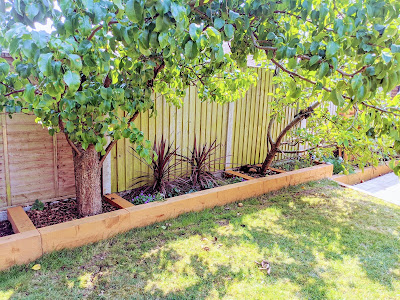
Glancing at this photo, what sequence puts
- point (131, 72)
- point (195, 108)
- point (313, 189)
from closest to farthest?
point (131, 72), point (195, 108), point (313, 189)

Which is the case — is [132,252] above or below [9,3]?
below

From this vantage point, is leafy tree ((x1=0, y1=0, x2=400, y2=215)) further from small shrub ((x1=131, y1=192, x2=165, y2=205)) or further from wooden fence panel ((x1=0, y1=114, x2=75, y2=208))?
small shrub ((x1=131, y1=192, x2=165, y2=205))

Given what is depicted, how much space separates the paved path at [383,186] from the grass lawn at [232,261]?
1920 mm

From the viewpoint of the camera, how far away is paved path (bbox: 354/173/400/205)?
5.60m

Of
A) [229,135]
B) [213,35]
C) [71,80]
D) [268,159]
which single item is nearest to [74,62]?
[71,80]

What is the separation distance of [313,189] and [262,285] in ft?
10.4

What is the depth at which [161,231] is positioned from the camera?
10.7 ft

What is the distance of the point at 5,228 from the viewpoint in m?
3.06

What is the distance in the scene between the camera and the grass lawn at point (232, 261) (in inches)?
89.7

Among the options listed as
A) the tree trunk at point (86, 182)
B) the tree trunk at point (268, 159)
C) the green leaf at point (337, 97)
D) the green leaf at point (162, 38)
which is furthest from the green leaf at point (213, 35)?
the tree trunk at point (268, 159)

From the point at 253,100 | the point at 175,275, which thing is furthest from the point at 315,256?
the point at 253,100

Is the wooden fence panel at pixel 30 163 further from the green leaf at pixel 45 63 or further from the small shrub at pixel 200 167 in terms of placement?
the green leaf at pixel 45 63

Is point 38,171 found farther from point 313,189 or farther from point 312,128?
point 312,128

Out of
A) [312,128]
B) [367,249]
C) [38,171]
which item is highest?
[312,128]
